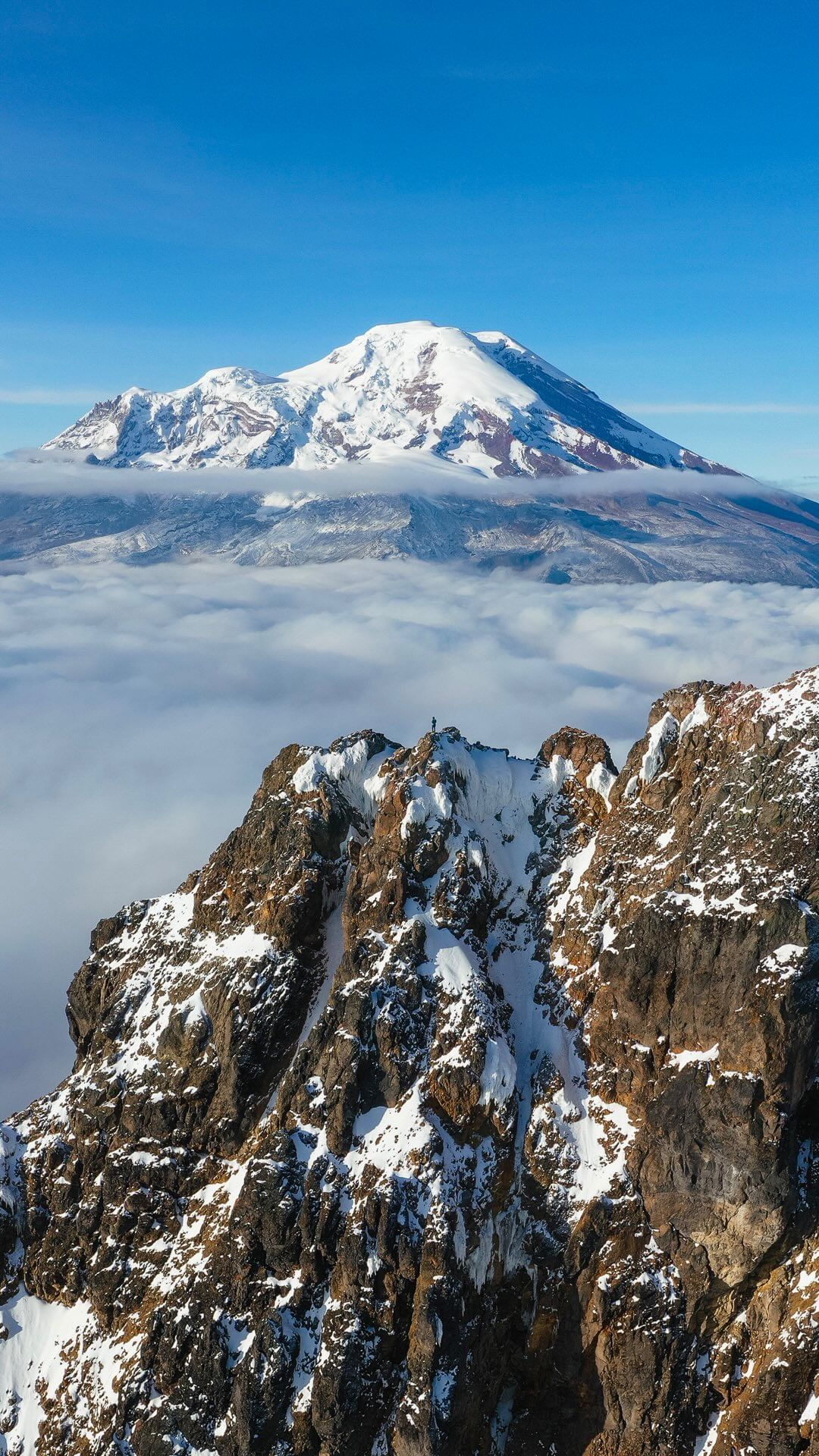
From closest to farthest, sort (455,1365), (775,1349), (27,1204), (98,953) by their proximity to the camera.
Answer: (775,1349)
(455,1365)
(27,1204)
(98,953)

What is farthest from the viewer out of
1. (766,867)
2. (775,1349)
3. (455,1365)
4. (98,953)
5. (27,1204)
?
(98,953)

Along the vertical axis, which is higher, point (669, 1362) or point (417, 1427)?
point (669, 1362)

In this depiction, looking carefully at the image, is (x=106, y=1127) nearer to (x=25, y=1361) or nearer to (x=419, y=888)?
(x=25, y=1361)

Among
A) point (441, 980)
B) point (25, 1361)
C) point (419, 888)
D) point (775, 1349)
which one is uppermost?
point (419, 888)

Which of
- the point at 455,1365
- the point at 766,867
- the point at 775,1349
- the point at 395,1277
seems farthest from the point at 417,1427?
the point at 766,867

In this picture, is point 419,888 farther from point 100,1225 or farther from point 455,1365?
point 100,1225

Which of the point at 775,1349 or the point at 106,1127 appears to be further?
the point at 106,1127

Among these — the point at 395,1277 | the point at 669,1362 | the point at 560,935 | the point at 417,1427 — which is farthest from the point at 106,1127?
the point at 669,1362
